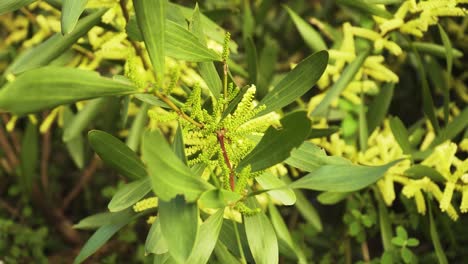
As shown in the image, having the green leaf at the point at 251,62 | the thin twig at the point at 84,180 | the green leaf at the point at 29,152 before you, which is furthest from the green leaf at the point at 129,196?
the thin twig at the point at 84,180

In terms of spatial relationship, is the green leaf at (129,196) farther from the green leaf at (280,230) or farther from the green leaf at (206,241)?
the green leaf at (280,230)

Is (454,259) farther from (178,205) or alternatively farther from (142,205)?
(178,205)

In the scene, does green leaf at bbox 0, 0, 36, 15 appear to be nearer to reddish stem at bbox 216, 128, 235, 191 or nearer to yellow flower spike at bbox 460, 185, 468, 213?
reddish stem at bbox 216, 128, 235, 191

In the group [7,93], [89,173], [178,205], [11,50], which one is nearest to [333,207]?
[89,173]

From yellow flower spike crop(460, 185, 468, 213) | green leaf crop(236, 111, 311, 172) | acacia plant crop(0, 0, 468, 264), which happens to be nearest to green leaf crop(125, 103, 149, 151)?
acacia plant crop(0, 0, 468, 264)

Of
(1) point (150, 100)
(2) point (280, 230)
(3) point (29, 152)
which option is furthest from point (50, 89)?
(3) point (29, 152)

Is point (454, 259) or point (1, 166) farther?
point (1, 166)

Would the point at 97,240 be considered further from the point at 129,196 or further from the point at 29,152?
the point at 29,152
